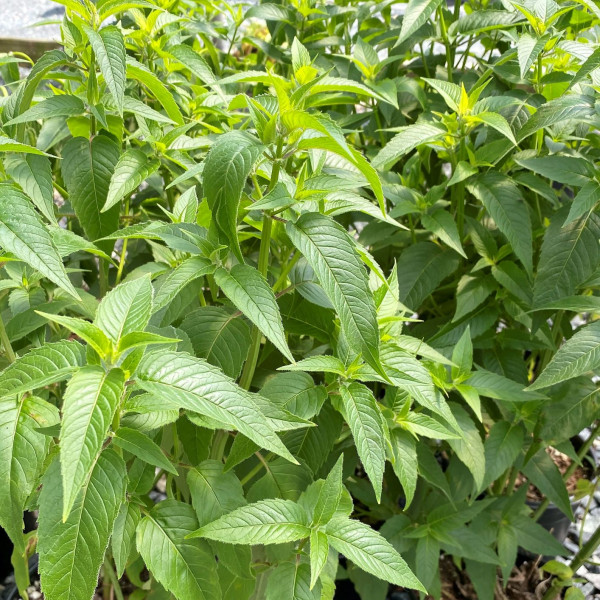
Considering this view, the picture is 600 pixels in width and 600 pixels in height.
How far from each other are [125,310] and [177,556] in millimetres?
394

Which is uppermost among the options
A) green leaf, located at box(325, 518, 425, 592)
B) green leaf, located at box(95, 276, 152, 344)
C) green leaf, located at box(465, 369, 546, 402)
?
green leaf, located at box(95, 276, 152, 344)

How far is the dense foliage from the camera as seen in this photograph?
93 centimetres

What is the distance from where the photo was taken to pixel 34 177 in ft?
4.03

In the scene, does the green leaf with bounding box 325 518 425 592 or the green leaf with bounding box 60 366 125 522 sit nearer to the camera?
the green leaf with bounding box 60 366 125 522

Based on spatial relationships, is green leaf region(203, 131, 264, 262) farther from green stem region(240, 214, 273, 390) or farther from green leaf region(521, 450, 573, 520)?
green leaf region(521, 450, 573, 520)

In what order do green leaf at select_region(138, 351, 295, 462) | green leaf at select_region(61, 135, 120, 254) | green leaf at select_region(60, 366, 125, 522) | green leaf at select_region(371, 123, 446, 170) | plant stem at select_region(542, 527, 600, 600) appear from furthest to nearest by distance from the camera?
1. plant stem at select_region(542, 527, 600, 600)
2. green leaf at select_region(371, 123, 446, 170)
3. green leaf at select_region(61, 135, 120, 254)
4. green leaf at select_region(138, 351, 295, 462)
5. green leaf at select_region(60, 366, 125, 522)

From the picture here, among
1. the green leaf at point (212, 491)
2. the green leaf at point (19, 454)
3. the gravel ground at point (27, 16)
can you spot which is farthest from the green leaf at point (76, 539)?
the gravel ground at point (27, 16)

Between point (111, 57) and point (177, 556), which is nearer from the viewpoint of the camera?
point (177, 556)

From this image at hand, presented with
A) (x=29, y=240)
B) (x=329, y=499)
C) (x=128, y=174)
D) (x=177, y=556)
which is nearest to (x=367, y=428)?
(x=329, y=499)

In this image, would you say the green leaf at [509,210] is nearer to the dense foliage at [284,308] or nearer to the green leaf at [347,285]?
the dense foliage at [284,308]

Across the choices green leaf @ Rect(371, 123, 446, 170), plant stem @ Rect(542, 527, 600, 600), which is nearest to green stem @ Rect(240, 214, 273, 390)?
green leaf @ Rect(371, 123, 446, 170)

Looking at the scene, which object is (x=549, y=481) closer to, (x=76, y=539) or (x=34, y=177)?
(x=76, y=539)

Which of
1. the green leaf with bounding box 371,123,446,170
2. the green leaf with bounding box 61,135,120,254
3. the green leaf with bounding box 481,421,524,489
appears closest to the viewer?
the green leaf with bounding box 61,135,120,254

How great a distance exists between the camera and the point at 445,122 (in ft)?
5.22
